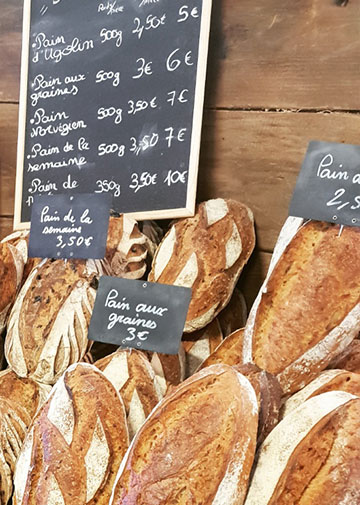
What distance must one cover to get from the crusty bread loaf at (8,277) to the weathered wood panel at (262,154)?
62 cm

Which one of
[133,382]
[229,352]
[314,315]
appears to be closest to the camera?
[314,315]

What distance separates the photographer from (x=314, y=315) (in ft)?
4.36

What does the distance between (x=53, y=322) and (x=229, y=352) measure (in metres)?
0.47

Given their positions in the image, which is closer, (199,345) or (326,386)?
(326,386)

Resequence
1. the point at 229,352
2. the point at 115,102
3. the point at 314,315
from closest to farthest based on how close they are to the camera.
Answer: the point at 314,315, the point at 229,352, the point at 115,102

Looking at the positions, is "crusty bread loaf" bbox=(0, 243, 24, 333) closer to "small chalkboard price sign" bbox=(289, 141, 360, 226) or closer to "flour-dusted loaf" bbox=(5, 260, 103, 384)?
"flour-dusted loaf" bbox=(5, 260, 103, 384)

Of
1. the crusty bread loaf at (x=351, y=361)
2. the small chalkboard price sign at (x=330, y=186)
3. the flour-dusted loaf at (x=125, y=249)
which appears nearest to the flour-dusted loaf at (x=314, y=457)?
the crusty bread loaf at (x=351, y=361)

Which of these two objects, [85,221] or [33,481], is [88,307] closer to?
[85,221]

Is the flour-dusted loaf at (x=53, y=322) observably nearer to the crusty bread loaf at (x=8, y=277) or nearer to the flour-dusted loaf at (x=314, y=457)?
the crusty bread loaf at (x=8, y=277)

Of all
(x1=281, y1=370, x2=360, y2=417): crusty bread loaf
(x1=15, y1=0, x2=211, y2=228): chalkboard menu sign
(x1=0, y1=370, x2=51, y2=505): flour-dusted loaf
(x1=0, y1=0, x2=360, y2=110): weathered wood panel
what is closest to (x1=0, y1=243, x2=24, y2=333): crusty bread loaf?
(x1=0, y1=370, x2=51, y2=505): flour-dusted loaf

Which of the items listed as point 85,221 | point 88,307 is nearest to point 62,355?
point 88,307

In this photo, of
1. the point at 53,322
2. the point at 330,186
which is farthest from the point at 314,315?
the point at 53,322

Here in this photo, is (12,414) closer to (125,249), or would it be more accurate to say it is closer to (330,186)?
(125,249)

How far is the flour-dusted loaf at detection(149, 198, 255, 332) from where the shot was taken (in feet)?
5.47
